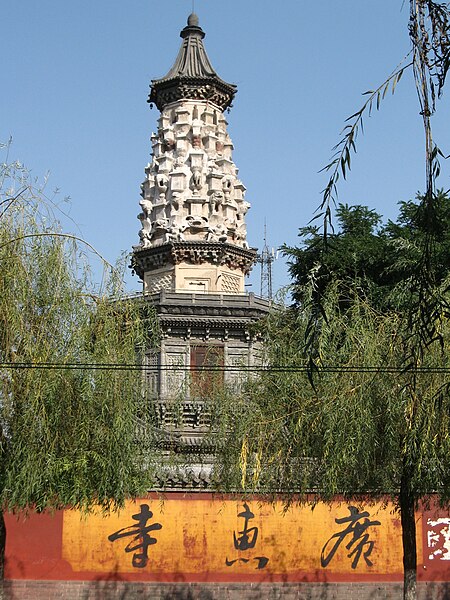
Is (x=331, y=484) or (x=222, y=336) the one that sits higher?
(x=222, y=336)

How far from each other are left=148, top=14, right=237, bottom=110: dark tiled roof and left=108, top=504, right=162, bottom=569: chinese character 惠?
74.4 ft

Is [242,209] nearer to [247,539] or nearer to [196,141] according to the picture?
[196,141]

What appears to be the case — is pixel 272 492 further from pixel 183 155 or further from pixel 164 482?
pixel 183 155

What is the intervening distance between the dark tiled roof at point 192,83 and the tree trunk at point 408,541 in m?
25.4

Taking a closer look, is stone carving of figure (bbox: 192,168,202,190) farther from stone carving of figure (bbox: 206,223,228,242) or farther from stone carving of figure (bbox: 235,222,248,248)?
stone carving of figure (bbox: 235,222,248,248)

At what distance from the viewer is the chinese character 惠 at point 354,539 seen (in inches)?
654

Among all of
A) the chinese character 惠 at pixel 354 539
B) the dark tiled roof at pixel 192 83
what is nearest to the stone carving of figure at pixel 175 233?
the dark tiled roof at pixel 192 83

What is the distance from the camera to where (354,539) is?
16.7 metres

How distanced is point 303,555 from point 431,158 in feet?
44.9

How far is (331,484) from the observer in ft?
43.3

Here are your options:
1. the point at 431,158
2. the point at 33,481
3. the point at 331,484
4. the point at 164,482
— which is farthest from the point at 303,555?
the point at 431,158

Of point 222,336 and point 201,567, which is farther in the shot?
point 222,336

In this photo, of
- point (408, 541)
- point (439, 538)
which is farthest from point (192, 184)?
point (408, 541)

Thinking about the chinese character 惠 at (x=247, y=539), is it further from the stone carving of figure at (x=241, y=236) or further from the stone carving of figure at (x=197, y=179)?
the stone carving of figure at (x=197, y=179)
